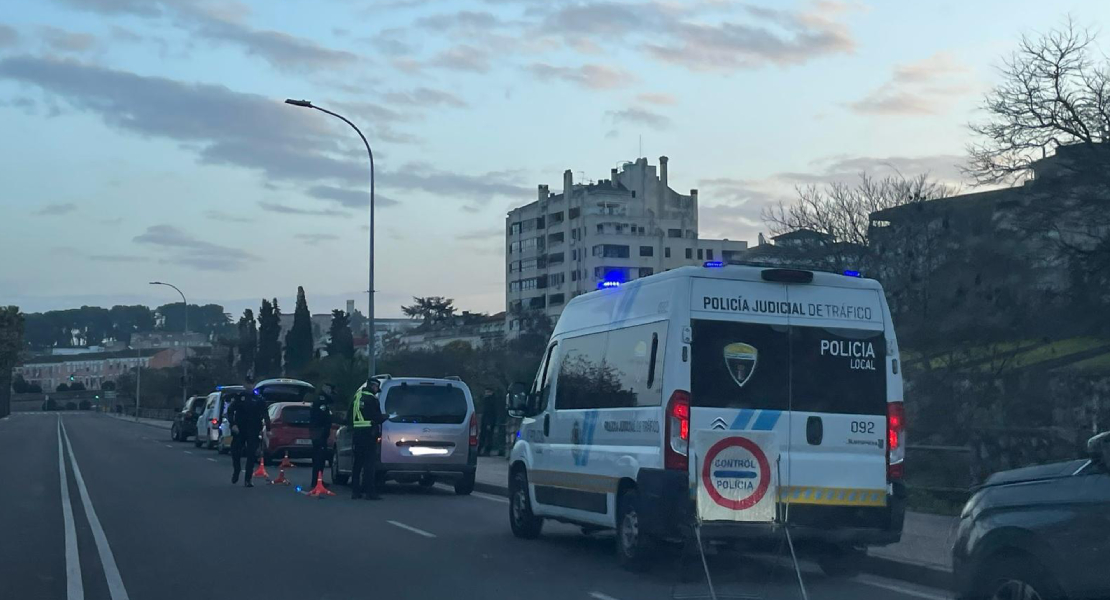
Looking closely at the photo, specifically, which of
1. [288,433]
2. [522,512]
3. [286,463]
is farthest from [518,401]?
[288,433]

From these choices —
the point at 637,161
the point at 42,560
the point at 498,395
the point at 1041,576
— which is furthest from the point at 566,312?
the point at 637,161

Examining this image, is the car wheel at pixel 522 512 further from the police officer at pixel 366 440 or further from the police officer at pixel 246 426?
the police officer at pixel 246 426

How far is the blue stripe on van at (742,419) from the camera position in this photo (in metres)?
10.2

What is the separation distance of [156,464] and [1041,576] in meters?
25.7

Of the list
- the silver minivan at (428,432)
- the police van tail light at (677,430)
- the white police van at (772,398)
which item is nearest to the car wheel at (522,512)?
the white police van at (772,398)

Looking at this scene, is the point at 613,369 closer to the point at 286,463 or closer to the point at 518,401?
the point at 518,401

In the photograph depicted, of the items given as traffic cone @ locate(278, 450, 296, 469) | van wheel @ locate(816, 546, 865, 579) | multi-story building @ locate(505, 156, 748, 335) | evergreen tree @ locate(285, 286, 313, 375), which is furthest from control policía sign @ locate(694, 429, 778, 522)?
multi-story building @ locate(505, 156, 748, 335)

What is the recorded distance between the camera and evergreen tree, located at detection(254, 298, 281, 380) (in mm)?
100250

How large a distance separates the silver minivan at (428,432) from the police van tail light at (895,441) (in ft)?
34.9

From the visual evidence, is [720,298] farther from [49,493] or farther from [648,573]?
[49,493]

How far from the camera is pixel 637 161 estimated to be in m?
113

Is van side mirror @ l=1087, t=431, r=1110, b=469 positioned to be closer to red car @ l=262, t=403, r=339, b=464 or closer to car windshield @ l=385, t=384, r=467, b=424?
car windshield @ l=385, t=384, r=467, b=424

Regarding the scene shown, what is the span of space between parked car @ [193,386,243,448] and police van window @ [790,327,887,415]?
28134 mm

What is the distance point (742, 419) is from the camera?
33.6 ft
